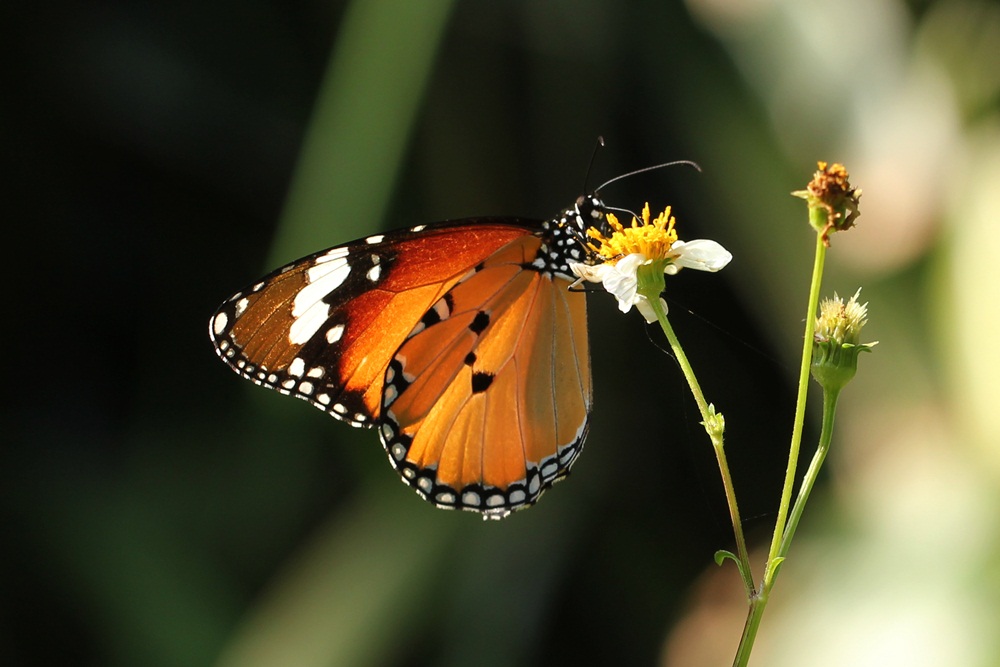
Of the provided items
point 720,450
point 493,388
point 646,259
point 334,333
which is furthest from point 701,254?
point 334,333

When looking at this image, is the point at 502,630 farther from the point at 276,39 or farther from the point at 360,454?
the point at 276,39

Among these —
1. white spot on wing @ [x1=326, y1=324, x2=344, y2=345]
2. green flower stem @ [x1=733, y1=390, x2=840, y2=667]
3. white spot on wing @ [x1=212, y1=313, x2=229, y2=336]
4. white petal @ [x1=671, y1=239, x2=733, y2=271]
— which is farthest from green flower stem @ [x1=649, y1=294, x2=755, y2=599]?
white spot on wing @ [x1=212, y1=313, x2=229, y2=336]

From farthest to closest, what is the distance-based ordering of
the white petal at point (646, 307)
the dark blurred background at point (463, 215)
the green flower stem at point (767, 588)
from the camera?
the dark blurred background at point (463, 215)
the white petal at point (646, 307)
the green flower stem at point (767, 588)

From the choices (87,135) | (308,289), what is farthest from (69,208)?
(308,289)

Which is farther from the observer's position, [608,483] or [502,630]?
[608,483]

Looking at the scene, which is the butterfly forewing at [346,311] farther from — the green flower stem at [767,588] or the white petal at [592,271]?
the green flower stem at [767,588]

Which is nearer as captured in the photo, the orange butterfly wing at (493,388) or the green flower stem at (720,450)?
the green flower stem at (720,450)

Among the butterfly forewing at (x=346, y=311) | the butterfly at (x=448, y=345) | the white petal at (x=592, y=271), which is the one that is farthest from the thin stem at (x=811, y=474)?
the butterfly forewing at (x=346, y=311)

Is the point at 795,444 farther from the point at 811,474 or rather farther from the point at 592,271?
the point at 592,271
